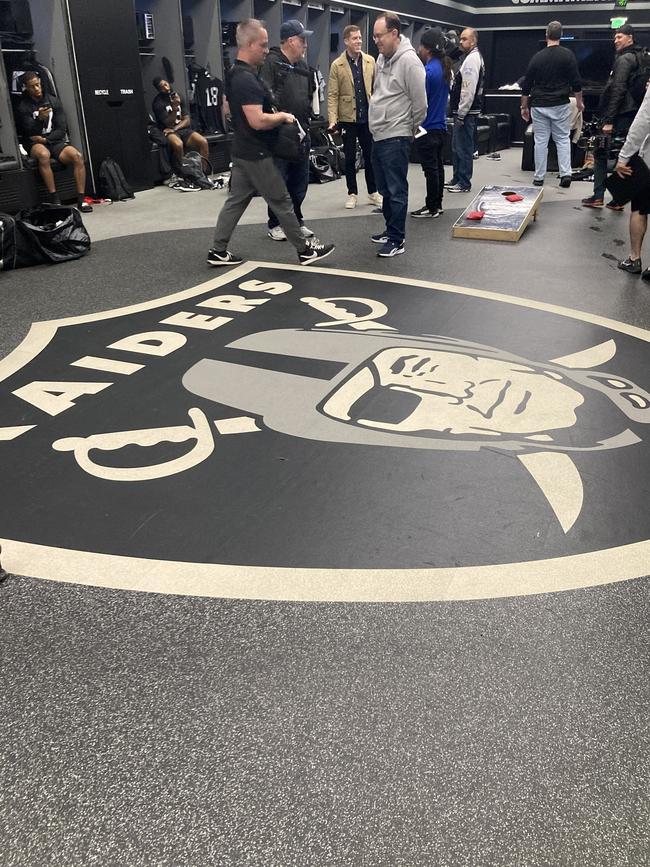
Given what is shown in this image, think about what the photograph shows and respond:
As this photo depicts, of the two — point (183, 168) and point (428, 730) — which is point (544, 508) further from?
point (183, 168)

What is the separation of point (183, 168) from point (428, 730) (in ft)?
28.9

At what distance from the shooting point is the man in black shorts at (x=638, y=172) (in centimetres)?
446

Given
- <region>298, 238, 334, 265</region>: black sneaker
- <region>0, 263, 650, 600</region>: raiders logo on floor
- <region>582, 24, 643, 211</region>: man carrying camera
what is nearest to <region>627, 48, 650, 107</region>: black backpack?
<region>582, 24, 643, 211</region>: man carrying camera

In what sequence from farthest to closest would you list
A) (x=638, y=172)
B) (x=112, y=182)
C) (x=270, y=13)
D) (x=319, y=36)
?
1. (x=319, y=36)
2. (x=270, y=13)
3. (x=112, y=182)
4. (x=638, y=172)

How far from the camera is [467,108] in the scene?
26.3 feet

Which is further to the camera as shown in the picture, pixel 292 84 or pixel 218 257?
pixel 292 84

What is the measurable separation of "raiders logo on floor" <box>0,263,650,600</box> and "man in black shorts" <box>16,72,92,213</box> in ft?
14.1

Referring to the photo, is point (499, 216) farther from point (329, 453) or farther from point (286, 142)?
point (329, 453)

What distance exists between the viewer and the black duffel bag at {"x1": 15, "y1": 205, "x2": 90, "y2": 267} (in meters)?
5.24

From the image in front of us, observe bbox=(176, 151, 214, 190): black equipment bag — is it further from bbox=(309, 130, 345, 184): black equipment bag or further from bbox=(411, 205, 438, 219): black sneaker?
bbox=(411, 205, 438, 219): black sneaker

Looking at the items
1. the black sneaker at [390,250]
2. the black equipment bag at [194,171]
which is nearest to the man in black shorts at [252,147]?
the black sneaker at [390,250]

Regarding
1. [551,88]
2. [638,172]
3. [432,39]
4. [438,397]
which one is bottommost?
[438,397]

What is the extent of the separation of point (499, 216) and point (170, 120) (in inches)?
202

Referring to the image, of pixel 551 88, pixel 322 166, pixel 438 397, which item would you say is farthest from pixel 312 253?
pixel 322 166
